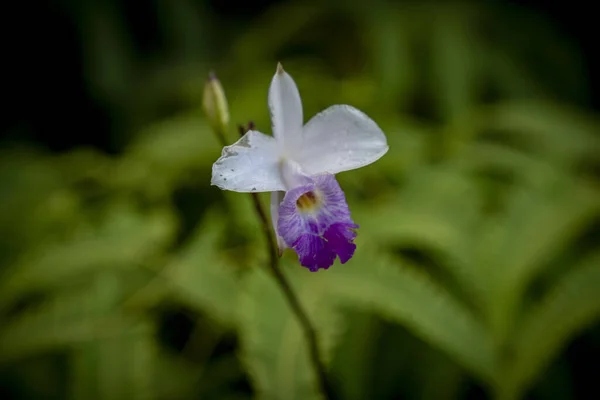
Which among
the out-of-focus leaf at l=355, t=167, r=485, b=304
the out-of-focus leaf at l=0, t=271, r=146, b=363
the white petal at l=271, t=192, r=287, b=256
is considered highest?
the white petal at l=271, t=192, r=287, b=256

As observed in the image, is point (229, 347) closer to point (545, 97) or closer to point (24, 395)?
point (24, 395)

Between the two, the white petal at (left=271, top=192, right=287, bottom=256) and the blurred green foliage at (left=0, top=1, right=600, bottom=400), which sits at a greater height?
the white petal at (left=271, top=192, right=287, bottom=256)

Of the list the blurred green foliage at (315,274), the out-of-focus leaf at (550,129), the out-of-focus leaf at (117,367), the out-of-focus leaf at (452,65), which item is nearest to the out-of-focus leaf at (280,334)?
the blurred green foliage at (315,274)

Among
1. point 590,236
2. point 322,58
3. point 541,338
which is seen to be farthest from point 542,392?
point 322,58

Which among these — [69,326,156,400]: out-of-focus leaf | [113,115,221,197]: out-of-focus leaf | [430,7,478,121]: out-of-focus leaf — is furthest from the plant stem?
[430,7,478,121]: out-of-focus leaf

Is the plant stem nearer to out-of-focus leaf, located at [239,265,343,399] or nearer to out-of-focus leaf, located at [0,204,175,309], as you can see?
out-of-focus leaf, located at [239,265,343,399]

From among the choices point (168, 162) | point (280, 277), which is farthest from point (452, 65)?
point (280, 277)

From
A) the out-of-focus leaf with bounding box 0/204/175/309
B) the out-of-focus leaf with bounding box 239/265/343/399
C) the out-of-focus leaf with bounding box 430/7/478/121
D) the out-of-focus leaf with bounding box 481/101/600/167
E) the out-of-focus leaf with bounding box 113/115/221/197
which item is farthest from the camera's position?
the out-of-focus leaf with bounding box 430/7/478/121

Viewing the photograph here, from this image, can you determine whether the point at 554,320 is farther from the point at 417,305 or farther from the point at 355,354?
the point at 355,354
